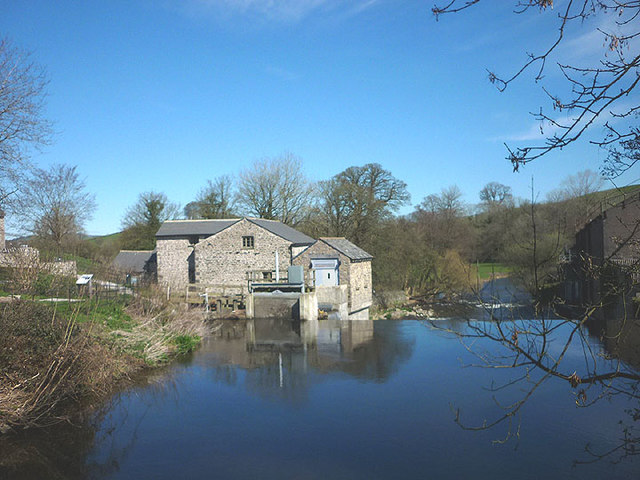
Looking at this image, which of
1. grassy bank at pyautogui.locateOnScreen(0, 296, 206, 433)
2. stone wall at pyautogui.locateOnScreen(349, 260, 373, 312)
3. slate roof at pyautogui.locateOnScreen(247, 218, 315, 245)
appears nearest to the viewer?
grassy bank at pyautogui.locateOnScreen(0, 296, 206, 433)

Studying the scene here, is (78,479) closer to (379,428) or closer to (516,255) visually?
(379,428)

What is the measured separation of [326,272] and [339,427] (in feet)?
46.4

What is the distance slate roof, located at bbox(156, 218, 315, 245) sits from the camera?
24.9 meters

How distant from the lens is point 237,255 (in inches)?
954

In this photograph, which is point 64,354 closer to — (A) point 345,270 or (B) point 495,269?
(B) point 495,269

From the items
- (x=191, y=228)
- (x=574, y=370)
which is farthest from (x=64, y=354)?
(x=191, y=228)

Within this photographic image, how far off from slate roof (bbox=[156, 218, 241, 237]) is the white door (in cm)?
643

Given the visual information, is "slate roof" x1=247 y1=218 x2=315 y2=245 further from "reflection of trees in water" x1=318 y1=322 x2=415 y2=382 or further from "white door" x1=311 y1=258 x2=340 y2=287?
"reflection of trees in water" x1=318 y1=322 x2=415 y2=382

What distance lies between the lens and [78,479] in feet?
22.4

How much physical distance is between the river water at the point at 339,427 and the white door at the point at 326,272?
9.39 metres

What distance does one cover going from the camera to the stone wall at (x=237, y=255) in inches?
949

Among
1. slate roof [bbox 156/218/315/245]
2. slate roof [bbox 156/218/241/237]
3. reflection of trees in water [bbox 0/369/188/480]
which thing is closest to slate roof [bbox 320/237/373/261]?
slate roof [bbox 156/218/315/245]

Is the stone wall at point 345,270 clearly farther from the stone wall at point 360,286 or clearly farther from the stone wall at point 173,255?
the stone wall at point 173,255

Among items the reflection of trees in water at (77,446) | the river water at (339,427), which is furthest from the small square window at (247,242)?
the reflection of trees in water at (77,446)
